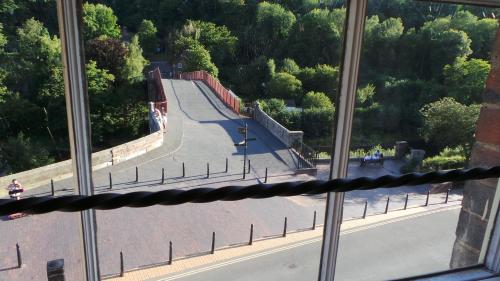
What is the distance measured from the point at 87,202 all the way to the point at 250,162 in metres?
11.4

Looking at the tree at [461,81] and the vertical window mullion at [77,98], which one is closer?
the vertical window mullion at [77,98]

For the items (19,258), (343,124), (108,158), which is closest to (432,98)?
(343,124)

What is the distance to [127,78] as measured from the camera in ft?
10.6

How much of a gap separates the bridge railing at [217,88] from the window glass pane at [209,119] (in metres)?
0.10

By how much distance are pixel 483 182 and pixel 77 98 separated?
1.22 m

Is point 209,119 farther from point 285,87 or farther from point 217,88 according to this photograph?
point 285,87

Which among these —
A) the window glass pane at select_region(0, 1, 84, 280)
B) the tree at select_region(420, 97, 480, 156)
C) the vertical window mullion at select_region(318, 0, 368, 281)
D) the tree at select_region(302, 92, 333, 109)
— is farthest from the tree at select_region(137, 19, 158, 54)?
the tree at select_region(420, 97, 480, 156)

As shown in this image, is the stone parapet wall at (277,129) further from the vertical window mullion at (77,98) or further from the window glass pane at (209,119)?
the vertical window mullion at (77,98)

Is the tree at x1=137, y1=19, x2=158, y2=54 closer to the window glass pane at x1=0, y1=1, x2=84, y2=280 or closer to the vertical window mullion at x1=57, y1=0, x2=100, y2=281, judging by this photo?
the window glass pane at x1=0, y1=1, x2=84, y2=280

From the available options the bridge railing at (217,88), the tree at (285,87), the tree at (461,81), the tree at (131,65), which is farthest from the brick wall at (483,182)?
the bridge railing at (217,88)

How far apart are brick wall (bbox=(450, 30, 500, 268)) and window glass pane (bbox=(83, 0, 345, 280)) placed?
491 mm

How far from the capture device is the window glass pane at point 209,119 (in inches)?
67.0

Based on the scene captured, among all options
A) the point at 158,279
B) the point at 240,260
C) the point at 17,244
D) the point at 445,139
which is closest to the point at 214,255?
the point at 240,260

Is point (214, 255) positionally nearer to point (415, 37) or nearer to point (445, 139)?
point (445, 139)
